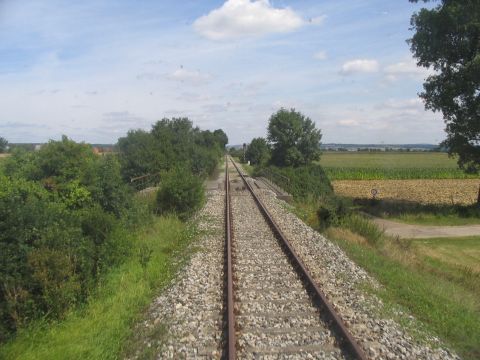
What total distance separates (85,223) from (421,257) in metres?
11.1

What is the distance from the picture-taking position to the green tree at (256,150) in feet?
251

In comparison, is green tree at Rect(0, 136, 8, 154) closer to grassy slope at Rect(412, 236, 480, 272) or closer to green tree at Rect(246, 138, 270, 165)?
green tree at Rect(246, 138, 270, 165)

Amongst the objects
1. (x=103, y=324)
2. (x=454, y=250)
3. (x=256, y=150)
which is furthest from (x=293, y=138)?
(x=103, y=324)

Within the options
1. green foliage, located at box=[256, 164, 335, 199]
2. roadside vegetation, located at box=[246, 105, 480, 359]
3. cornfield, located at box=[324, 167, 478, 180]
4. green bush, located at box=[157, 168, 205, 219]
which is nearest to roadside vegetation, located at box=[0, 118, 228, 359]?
green bush, located at box=[157, 168, 205, 219]

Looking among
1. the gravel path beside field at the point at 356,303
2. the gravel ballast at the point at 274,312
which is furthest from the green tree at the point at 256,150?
the gravel ballast at the point at 274,312

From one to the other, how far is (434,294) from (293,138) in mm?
45948

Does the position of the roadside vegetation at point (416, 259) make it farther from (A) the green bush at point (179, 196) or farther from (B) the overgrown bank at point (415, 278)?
(A) the green bush at point (179, 196)

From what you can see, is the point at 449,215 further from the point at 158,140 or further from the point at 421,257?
the point at 158,140

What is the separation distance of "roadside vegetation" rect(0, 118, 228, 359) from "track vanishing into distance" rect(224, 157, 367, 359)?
1.57m

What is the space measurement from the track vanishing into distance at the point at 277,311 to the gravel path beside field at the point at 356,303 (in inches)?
10.8

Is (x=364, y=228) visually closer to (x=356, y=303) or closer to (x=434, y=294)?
(x=434, y=294)

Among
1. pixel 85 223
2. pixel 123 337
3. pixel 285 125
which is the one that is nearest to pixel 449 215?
pixel 85 223

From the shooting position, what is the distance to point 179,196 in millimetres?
18203

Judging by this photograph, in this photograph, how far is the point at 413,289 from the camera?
348 inches
